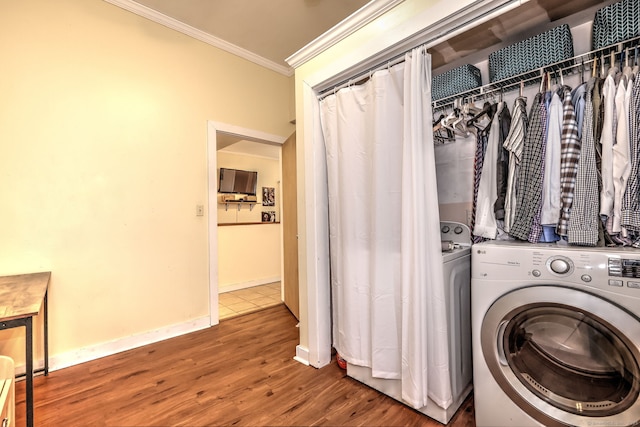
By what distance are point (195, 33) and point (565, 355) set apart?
11.2 feet

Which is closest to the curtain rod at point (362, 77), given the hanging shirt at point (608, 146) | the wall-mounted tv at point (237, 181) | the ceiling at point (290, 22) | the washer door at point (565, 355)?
the ceiling at point (290, 22)

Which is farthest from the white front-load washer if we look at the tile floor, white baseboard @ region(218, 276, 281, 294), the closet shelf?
white baseboard @ region(218, 276, 281, 294)

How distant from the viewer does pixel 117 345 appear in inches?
87.9

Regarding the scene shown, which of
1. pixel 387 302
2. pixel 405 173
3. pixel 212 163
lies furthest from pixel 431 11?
pixel 212 163

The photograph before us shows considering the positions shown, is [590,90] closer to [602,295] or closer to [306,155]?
[602,295]

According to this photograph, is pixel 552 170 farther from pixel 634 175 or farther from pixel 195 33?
pixel 195 33

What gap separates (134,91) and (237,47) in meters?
1.12

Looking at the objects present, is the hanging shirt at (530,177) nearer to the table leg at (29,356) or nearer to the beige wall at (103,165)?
the table leg at (29,356)

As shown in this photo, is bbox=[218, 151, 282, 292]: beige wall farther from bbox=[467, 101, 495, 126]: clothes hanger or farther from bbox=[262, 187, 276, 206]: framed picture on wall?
bbox=[467, 101, 495, 126]: clothes hanger

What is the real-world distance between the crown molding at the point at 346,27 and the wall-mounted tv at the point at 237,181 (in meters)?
2.94

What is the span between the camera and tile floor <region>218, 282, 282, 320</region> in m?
3.19

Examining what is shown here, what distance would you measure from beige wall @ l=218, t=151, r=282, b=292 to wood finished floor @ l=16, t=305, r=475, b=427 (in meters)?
1.97

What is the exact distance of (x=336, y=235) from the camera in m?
1.84

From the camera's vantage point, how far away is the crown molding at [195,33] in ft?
7.66
